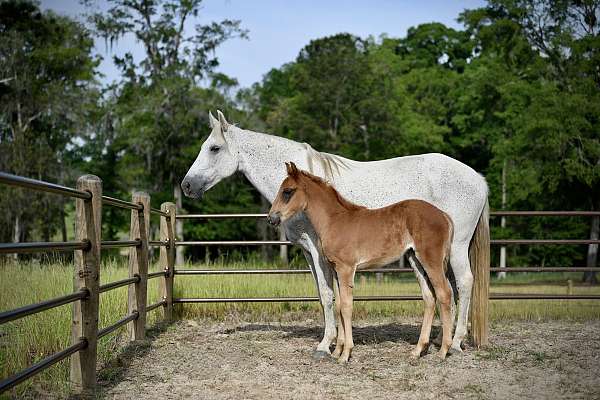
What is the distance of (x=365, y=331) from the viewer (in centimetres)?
757

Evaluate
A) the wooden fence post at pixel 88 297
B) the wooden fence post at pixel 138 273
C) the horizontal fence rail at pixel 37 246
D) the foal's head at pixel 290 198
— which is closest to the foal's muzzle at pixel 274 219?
the foal's head at pixel 290 198

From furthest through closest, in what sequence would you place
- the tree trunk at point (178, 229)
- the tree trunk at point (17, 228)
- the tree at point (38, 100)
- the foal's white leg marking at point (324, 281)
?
the tree trunk at point (178, 229)
the tree at point (38, 100)
the tree trunk at point (17, 228)
the foal's white leg marking at point (324, 281)

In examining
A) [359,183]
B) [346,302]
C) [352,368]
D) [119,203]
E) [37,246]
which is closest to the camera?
[37,246]

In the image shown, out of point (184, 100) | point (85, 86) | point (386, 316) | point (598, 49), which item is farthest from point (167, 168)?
point (386, 316)

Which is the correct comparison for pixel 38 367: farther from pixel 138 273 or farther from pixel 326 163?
pixel 326 163

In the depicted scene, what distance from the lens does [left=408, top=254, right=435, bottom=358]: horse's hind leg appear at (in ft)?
18.9

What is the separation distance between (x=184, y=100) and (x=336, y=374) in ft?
69.6

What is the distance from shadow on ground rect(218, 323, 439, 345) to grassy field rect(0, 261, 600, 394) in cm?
84

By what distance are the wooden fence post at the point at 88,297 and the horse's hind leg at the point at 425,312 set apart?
2857 millimetres

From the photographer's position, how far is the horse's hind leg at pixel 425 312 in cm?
577

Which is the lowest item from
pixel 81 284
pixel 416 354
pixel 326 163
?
pixel 416 354

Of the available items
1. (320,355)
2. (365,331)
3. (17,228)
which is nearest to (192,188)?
(320,355)

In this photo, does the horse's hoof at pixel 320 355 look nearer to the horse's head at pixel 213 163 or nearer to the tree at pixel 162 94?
the horse's head at pixel 213 163

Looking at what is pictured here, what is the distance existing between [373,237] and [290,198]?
82 cm
